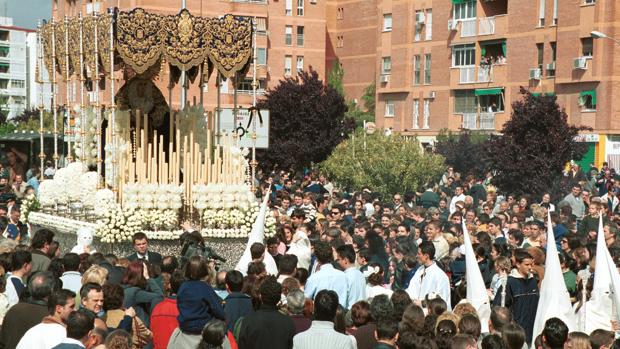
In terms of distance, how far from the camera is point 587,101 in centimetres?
4931

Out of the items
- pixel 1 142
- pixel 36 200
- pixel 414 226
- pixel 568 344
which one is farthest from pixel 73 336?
pixel 1 142

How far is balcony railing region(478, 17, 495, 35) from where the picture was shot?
2140 inches

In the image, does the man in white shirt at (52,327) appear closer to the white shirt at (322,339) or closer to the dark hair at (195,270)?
the dark hair at (195,270)

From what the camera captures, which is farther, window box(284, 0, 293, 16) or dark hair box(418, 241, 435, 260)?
window box(284, 0, 293, 16)

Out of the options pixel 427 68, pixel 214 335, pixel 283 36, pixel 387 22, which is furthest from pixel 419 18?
pixel 214 335

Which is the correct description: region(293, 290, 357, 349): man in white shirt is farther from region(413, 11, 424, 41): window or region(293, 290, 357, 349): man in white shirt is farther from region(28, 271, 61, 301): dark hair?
region(413, 11, 424, 41): window

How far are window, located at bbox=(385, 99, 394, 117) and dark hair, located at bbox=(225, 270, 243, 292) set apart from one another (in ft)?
170

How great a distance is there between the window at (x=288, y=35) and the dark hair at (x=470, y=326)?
63626mm

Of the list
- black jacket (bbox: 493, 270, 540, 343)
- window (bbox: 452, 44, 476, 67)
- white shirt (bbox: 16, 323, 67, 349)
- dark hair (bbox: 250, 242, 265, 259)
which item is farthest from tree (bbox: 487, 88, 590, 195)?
white shirt (bbox: 16, 323, 67, 349)

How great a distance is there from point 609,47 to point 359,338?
40330mm

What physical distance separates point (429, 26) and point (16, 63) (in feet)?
292

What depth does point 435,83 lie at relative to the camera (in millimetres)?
58562

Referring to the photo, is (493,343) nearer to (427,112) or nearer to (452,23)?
(452,23)

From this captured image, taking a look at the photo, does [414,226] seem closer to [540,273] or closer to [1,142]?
[540,273]
